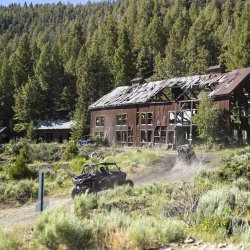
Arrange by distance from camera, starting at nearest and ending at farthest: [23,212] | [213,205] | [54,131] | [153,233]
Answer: [153,233] → [213,205] → [23,212] → [54,131]

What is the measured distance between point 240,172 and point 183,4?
439 ft

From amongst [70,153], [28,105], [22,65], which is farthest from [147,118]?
[22,65]

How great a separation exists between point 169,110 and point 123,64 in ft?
106

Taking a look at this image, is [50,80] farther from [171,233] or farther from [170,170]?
[171,233]

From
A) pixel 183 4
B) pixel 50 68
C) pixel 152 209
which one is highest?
pixel 183 4

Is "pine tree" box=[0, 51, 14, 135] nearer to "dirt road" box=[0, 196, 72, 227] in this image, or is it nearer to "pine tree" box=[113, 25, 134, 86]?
"pine tree" box=[113, 25, 134, 86]

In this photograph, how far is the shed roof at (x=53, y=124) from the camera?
6881cm

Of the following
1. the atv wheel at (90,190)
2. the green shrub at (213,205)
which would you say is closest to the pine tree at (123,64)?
the atv wheel at (90,190)

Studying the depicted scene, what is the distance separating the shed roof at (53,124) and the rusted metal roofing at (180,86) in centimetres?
1158

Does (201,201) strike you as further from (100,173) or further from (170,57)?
(170,57)

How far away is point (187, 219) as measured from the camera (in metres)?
12.4

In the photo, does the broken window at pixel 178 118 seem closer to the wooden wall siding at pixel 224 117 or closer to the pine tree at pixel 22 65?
the wooden wall siding at pixel 224 117

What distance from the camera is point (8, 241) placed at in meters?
9.20

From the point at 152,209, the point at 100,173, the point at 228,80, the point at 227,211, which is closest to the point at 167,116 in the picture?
the point at 228,80
